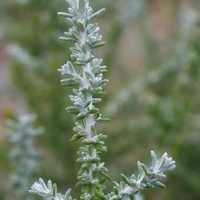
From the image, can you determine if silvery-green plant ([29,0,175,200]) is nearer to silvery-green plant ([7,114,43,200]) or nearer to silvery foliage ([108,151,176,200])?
silvery foliage ([108,151,176,200])

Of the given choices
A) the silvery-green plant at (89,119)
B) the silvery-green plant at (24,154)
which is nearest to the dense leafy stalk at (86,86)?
the silvery-green plant at (89,119)

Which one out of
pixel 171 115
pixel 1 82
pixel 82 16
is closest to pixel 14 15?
pixel 1 82

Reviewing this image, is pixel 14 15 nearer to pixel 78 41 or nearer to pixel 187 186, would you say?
pixel 187 186

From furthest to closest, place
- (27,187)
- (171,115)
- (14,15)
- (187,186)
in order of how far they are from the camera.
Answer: (14,15)
(187,186)
(171,115)
(27,187)

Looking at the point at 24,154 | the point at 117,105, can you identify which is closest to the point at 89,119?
the point at 24,154

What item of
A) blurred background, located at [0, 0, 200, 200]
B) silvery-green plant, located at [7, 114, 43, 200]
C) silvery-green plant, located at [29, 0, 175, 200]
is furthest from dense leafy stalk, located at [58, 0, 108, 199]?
blurred background, located at [0, 0, 200, 200]

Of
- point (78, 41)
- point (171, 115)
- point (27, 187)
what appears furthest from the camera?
point (171, 115)

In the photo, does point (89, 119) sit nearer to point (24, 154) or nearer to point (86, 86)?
point (86, 86)
